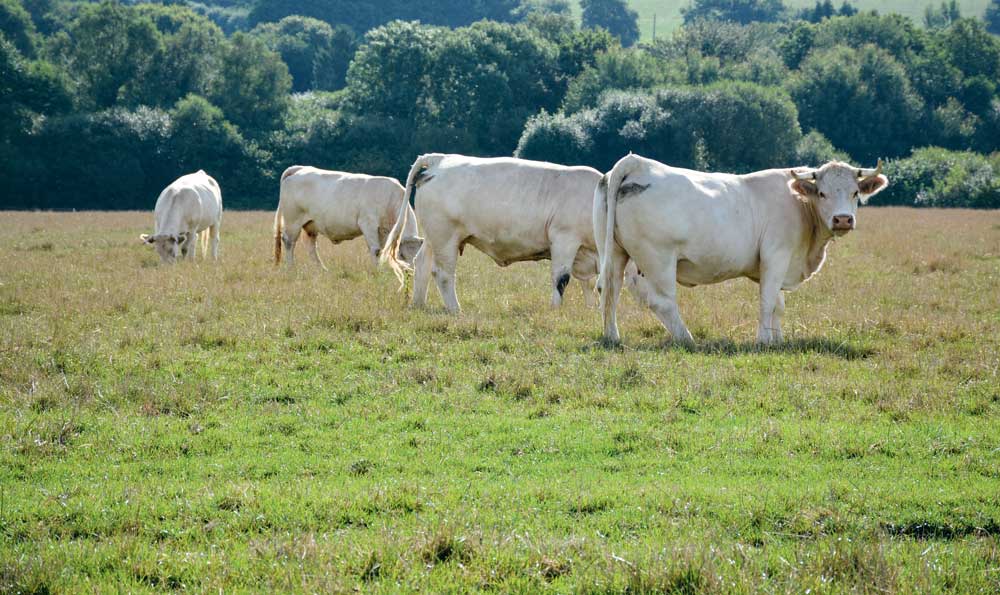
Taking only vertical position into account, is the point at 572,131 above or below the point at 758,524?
above

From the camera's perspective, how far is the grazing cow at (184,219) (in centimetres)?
2070

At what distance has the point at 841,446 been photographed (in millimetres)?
7371

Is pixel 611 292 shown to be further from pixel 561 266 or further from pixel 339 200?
pixel 339 200

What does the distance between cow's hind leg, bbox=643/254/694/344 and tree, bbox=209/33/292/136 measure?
2310 inches

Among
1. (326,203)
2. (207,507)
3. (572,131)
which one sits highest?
(572,131)

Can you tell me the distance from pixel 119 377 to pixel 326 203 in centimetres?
1097

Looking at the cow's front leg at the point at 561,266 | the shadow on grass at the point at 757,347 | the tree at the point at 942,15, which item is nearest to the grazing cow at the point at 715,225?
the shadow on grass at the point at 757,347

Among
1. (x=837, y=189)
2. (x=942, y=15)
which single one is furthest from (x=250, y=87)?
(x=942, y=15)

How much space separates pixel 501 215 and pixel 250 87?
59.7m

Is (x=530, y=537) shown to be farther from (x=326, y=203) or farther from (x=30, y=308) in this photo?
(x=326, y=203)

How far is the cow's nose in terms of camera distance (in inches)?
437

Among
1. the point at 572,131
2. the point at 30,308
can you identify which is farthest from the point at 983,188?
the point at 30,308

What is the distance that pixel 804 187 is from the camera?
11.7 metres

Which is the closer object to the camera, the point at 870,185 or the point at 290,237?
the point at 870,185
